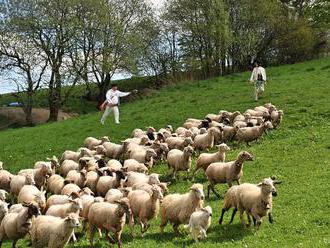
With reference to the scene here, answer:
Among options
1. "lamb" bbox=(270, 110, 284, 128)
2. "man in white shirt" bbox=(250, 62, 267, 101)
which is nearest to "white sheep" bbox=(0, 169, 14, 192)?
"lamb" bbox=(270, 110, 284, 128)

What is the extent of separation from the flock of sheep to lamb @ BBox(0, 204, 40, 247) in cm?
3

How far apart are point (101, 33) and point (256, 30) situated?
18.9 meters

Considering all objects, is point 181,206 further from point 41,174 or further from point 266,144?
point 266,144

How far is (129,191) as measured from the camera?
14633 millimetres

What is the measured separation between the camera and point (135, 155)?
69.1 feet

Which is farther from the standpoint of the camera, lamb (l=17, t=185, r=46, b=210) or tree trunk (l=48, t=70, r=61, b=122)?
tree trunk (l=48, t=70, r=61, b=122)

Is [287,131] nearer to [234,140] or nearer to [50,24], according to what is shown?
[234,140]

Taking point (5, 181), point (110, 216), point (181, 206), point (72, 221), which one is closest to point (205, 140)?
point (5, 181)

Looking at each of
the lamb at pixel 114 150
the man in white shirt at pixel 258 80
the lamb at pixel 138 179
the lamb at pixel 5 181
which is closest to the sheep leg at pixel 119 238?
the lamb at pixel 138 179

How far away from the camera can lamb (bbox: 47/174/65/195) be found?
17698 millimetres

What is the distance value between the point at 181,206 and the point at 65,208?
10.8 feet

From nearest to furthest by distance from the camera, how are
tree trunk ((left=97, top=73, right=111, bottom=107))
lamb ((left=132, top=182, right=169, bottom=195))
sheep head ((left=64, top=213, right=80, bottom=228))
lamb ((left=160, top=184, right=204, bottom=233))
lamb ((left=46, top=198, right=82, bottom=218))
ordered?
sheep head ((left=64, top=213, right=80, bottom=228)) < lamb ((left=46, top=198, right=82, bottom=218)) < lamb ((left=160, top=184, right=204, bottom=233)) < lamb ((left=132, top=182, right=169, bottom=195)) < tree trunk ((left=97, top=73, right=111, bottom=107))

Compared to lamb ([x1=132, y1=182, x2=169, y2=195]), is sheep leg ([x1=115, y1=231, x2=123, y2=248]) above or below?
below

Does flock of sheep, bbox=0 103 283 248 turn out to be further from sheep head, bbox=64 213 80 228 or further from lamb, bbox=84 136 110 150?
lamb, bbox=84 136 110 150
